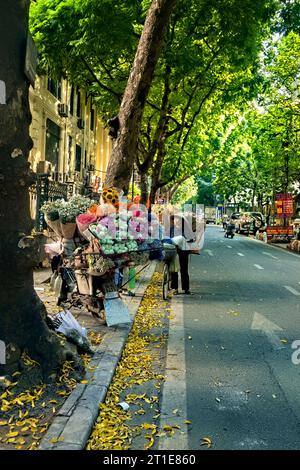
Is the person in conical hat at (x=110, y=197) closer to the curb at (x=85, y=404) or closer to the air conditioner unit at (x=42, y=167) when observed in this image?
the curb at (x=85, y=404)

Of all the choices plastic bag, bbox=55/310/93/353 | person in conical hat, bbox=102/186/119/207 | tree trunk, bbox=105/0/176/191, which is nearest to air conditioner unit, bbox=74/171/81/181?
tree trunk, bbox=105/0/176/191

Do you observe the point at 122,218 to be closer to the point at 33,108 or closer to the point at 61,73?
the point at 61,73

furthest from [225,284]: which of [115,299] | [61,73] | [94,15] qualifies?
[61,73]

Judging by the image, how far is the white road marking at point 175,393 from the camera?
3961 millimetres

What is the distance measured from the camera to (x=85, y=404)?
14.5ft

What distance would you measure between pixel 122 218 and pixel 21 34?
327cm

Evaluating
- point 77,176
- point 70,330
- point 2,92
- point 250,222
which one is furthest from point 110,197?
point 250,222

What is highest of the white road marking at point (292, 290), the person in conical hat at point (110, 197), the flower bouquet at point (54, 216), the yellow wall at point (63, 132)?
the yellow wall at point (63, 132)

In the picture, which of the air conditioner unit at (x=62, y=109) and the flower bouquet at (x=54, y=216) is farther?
the air conditioner unit at (x=62, y=109)

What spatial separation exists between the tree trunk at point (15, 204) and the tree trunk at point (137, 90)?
504 centimetres

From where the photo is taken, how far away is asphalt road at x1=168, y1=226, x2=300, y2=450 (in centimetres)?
417

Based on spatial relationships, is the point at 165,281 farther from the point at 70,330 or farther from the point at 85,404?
the point at 85,404

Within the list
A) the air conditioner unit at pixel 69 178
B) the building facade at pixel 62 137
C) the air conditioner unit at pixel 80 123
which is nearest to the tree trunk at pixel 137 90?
the building facade at pixel 62 137

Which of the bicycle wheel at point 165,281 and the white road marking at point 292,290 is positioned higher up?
the bicycle wheel at point 165,281
